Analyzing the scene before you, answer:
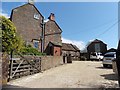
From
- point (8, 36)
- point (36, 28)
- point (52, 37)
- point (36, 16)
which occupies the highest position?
point (36, 16)

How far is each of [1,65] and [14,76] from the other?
233cm

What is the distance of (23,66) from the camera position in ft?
47.6

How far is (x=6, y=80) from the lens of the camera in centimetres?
1123

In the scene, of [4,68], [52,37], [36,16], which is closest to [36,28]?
[36,16]

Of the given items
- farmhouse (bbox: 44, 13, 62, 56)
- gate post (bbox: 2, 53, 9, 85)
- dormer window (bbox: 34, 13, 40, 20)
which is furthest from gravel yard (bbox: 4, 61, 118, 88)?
dormer window (bbox: 34, 13, 40, 20)

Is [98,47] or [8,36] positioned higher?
[98,47]

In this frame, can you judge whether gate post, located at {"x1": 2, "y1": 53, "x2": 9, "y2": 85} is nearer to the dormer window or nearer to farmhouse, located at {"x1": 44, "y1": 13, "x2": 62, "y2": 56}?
farmhouse, located at {"x1": 44, "y1": 13, "x2": 62, "y2": 56}

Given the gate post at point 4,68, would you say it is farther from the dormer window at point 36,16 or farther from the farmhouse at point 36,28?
the dormer window at point 36,16

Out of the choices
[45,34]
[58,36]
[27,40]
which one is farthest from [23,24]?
[58,36]

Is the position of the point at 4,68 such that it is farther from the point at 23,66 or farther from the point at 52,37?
the point at 52,37

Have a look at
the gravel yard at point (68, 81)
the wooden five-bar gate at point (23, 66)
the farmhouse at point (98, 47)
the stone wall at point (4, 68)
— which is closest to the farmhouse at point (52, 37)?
the wooden five-bar gate at point (23, 66)

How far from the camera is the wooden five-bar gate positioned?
492 inches

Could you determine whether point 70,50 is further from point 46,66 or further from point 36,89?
point 36,89

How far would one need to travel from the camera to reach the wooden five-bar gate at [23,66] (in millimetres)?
12484
